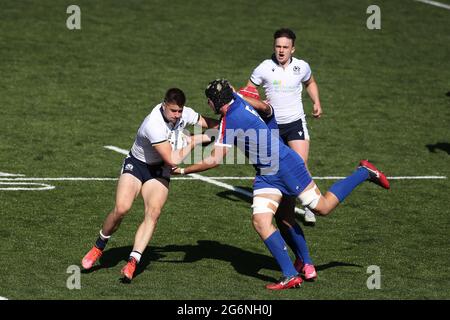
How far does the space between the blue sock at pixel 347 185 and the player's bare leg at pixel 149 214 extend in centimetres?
222

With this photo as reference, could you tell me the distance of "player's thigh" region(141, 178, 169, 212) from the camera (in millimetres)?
13750

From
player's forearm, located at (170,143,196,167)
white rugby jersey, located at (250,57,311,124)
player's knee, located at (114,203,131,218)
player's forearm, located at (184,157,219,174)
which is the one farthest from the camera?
white rugby jersey, located at (250,57,311,124)

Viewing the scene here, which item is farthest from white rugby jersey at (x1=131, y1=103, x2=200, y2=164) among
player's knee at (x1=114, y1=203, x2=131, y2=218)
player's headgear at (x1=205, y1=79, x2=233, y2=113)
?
player's headgear at (x1=205, y1=79, x2=233, y2=113)

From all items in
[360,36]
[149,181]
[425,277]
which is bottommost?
[425,277]

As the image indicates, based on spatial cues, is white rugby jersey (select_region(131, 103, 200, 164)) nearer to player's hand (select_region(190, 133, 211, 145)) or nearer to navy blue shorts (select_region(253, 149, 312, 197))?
player's hand (select_region(190, 133, 211, 145))

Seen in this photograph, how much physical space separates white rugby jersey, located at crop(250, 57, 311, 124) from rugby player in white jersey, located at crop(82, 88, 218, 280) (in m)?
2.51

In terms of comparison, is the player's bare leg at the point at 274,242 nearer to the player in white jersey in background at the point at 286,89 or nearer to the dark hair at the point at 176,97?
the dark hair at the point at 176,97

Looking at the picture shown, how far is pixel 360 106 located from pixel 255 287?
11.6 meters

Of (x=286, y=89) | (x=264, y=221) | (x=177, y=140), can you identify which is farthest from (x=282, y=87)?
(x=264, y=221)

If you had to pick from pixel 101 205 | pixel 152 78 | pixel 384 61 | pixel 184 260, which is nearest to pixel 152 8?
pixel 152 78

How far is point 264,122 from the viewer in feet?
44.1

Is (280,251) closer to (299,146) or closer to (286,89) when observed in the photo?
(299,146)

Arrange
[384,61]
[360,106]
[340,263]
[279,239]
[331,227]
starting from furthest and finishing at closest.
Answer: [384,61], [360,106], [331,227], [340,263], [279,239]

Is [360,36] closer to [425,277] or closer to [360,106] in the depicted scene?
[360,106]
